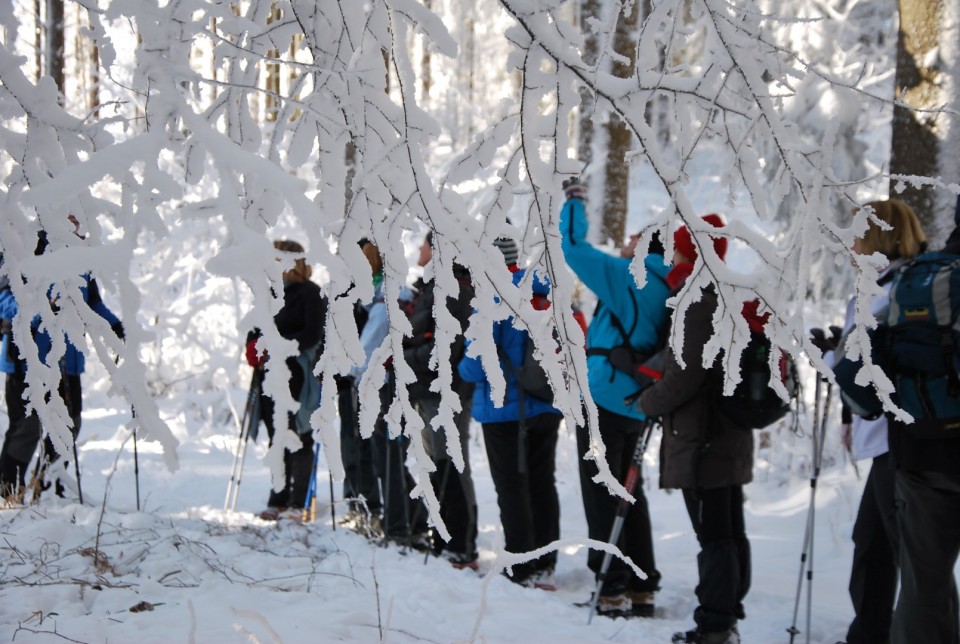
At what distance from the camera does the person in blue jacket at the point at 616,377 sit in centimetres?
386

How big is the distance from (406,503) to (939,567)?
116 inches

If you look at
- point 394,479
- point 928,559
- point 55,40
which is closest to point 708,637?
point 928,559

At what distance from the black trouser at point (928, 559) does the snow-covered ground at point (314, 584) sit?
1.03 meters

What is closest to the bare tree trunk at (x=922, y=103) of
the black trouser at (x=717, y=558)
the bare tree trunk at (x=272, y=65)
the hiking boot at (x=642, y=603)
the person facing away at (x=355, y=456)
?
the black trouser at (x=717, y=558)

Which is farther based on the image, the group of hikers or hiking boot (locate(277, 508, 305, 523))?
hiking boot (locate(277, 508, 305, 523))

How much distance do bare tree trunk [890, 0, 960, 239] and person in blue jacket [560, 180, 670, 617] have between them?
1.67 metres

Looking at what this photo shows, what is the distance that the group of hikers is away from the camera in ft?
8.93

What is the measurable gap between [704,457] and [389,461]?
2.07 meters

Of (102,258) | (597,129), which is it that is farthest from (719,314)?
(597,129)

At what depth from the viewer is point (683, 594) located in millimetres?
4480

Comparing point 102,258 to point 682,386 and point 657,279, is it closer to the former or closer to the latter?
point 682,386

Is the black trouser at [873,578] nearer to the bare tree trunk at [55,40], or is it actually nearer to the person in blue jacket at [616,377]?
the person in blue jacket at [616,377]

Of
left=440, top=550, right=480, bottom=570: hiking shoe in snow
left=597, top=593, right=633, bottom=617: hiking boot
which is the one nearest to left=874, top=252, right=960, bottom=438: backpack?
left=597, top=593, right=633, bottom=617: hiking boot

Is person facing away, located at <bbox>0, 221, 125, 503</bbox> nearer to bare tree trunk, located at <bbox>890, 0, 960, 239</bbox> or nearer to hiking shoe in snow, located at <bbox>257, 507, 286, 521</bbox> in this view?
hiking shoe in snow, located at <bbox>257, 507, 286, 521</bbox>
